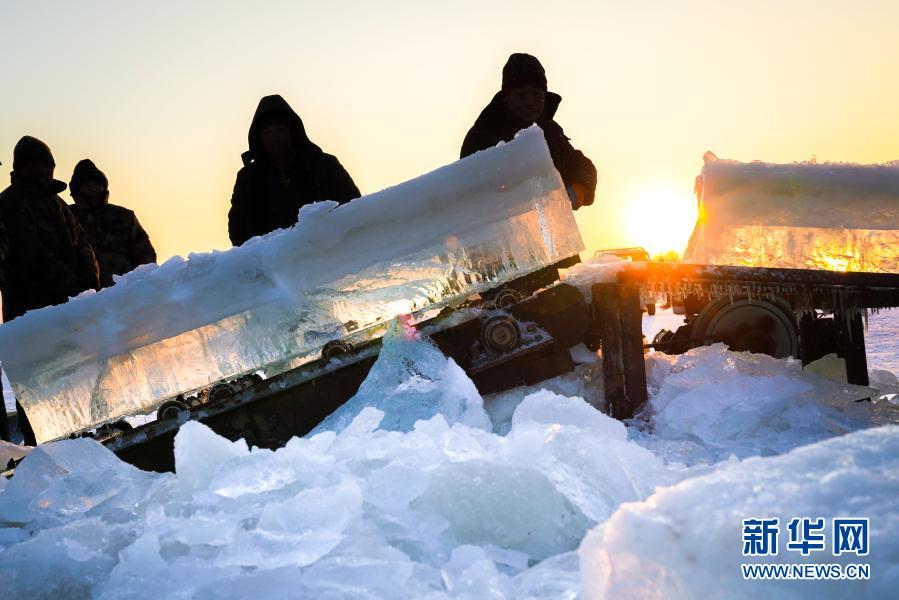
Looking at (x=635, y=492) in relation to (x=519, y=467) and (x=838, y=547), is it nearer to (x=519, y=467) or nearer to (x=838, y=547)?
(x=519, y=467)

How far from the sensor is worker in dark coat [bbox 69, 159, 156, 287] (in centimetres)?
796

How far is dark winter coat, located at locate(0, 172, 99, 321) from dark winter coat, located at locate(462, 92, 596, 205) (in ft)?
11.9

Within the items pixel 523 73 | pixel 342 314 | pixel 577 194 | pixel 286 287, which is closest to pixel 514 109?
pixel 523 73

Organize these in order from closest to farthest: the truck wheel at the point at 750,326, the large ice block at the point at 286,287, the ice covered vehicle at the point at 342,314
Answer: the ice covered vehicle at the point at 342,314, the large ice block at the point at 286,287, the truck wheel at the point at 750,326

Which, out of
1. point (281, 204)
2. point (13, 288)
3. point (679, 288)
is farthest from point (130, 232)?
point (679, 288)

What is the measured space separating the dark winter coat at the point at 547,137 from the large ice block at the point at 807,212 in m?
1.75

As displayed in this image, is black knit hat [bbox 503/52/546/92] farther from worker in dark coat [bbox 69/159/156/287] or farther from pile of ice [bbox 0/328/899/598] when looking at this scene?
worker in dark coat [bbox 69/159/156/287]

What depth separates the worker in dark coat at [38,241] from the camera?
6.69m

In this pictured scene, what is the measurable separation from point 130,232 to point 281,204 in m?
3.31

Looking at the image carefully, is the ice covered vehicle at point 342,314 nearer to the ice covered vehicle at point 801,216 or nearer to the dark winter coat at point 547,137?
the ice covered vehicle at point 801,216

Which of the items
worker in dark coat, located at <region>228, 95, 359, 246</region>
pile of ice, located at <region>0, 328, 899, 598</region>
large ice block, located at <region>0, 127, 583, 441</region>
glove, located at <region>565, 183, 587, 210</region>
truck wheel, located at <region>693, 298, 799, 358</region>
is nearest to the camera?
pile of ice, located at <region>0, 328, 899, 598</region>

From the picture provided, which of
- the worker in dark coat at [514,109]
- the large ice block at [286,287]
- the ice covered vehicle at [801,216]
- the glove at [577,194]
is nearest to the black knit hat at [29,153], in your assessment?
the large ice block at [286,287]

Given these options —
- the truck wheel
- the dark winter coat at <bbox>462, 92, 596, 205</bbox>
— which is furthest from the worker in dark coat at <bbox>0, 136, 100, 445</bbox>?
the truck wheel

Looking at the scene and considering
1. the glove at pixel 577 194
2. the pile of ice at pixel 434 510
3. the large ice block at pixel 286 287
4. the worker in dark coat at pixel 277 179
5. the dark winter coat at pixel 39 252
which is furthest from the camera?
the dark winter coat at pixel 39 252
